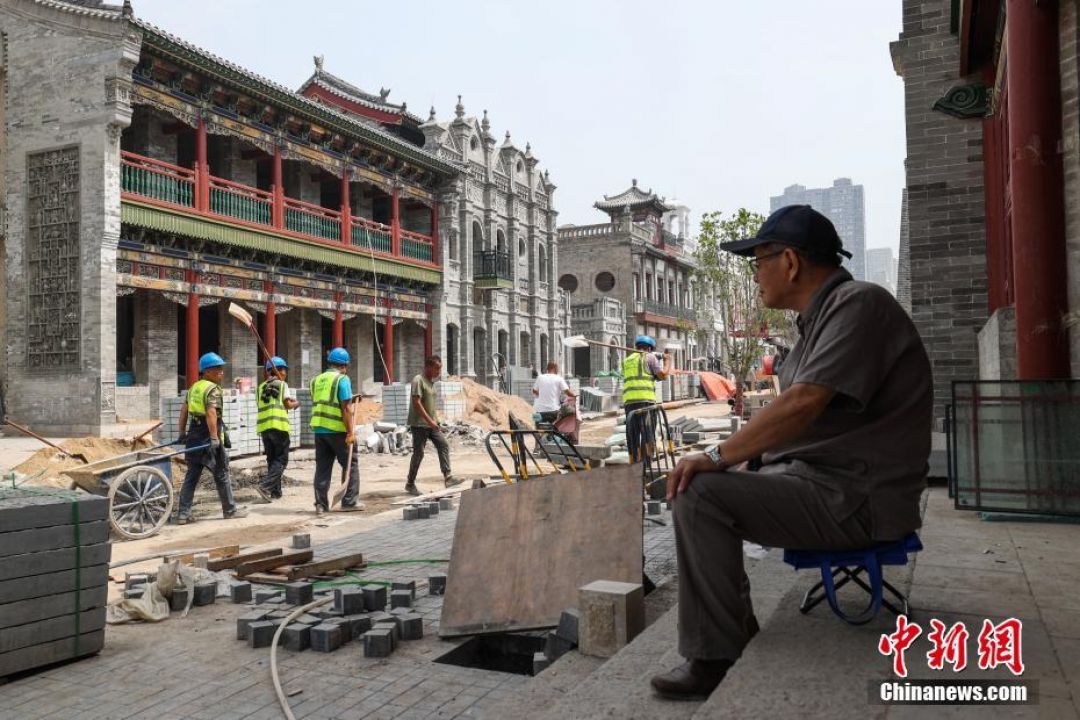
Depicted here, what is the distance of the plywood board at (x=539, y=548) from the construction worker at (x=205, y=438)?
5295 millimetres

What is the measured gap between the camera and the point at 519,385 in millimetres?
30422

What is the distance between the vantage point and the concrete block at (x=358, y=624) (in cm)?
437

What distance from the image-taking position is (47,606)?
396 cm

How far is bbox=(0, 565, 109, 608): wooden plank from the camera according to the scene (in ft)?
12.5

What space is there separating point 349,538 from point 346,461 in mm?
1857

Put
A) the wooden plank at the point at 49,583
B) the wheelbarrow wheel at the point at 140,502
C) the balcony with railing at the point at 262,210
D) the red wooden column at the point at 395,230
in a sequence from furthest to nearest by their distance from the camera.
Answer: the red wooden column at the point at 395,230 < the balcony with railing at the point at 262,210 < the wheelbarrow wheel at the point at 140,502 < the wooden plank at the point at 49,583

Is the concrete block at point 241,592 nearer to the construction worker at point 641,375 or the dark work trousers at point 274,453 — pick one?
the dark work trousers at point 274,453

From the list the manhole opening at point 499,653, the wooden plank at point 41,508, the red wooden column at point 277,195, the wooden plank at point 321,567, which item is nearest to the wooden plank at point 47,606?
Answer: the wooden plank at point 41,508

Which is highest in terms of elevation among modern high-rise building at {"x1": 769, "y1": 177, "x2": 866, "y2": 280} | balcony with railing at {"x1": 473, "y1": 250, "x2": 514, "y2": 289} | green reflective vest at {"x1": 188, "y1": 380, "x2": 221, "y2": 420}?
modern high-rise building at {"x1": 769, "y1": 177, "x2": 866, "y2": 280}

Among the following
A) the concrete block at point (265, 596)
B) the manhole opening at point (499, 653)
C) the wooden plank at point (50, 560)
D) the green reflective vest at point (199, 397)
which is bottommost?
the manhole opening at point (499, 653)

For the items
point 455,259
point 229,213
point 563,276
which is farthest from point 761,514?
point 563,276

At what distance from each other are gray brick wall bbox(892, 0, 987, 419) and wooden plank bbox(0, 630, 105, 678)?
28.0 feet

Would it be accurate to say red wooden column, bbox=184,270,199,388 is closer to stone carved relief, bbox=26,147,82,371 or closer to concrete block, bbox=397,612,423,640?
stone carved relief, bbox=26,147,82,371

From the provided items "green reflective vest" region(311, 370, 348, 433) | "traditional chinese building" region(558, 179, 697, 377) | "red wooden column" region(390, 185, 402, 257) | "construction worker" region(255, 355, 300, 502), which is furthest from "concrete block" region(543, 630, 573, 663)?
"traditional chinese building" region(558, 179, 697, 377)
